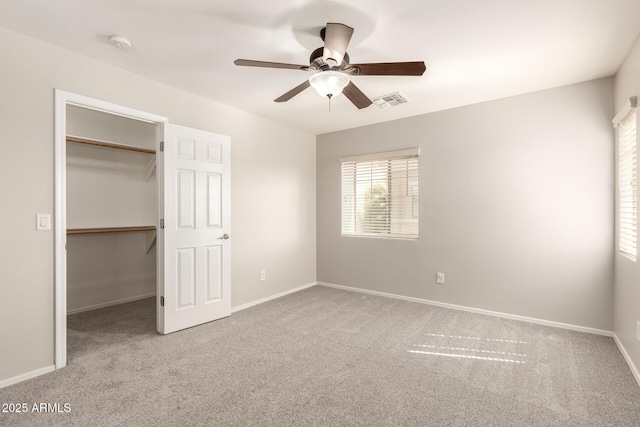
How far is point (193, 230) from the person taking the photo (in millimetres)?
3312

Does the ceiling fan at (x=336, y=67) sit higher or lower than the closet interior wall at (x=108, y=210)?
higher

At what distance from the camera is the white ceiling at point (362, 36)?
198cm

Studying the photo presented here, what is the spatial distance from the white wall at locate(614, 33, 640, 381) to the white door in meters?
3.62

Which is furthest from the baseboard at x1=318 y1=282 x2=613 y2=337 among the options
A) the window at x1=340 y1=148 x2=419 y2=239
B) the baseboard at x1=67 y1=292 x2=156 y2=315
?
the baseboard at x1=67 y1=292 x2=156 y2=315

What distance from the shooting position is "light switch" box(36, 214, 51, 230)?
7.72 feet

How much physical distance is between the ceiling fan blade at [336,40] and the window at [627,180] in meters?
2.19

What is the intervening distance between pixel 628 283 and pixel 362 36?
2854 mm

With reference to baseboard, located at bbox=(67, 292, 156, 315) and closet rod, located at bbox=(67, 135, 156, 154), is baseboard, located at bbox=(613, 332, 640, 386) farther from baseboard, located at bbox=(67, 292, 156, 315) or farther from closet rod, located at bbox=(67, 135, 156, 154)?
closet rod, located at bbox=(67, 135, 156, 154)

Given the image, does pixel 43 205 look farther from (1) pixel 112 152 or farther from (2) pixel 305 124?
(2) pixel 305 124

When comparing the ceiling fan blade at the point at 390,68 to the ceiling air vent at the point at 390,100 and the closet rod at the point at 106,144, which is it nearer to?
the ceiling air vent at the point at 390,100

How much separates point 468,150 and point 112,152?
454cm

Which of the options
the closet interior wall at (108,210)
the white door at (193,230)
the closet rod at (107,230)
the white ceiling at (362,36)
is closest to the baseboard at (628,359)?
the white ceiling at (362,36)

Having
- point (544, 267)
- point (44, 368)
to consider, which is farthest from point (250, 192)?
point (544, 267)

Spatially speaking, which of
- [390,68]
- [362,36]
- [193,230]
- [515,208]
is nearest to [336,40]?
[390,68]
